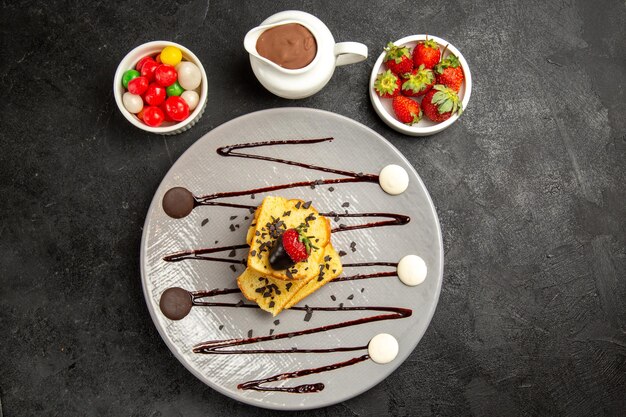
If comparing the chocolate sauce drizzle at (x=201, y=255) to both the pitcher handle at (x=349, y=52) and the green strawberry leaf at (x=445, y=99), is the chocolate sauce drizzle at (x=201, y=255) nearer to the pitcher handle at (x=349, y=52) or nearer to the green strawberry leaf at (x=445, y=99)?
the pitcher handle at (x=349, y=52)

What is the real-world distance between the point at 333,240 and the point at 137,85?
112cm

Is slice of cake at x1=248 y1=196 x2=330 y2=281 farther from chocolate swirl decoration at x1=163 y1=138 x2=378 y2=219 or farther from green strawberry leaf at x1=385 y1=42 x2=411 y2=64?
green strawberry leaf at x1=385 y1=42 x2=411 y2=64

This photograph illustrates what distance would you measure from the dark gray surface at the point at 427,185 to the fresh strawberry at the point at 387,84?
0.17 m

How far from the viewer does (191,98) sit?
2.52m

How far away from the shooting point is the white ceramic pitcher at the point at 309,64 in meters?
2.27

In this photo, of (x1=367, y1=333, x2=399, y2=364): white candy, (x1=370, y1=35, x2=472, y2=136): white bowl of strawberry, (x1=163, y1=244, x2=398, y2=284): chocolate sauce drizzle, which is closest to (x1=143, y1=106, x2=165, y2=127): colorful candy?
(x1=163, y1=244, x2=398, y2=284): chocolate sauce drizzle

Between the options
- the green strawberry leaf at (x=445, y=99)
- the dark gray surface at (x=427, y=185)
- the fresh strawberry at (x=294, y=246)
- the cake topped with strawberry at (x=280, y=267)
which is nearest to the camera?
the fresh strawberry at (x=294, y=246)

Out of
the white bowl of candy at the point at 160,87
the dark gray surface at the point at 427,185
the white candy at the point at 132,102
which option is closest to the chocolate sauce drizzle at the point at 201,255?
the dark gray surface at the point at 427,185

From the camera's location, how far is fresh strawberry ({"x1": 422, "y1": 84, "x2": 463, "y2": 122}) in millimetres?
2439

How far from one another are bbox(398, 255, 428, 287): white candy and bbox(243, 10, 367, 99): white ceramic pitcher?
0.87 m

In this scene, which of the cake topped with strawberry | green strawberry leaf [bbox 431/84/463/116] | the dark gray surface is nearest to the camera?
the cake topped with strawberry

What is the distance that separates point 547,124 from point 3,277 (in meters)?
2.76

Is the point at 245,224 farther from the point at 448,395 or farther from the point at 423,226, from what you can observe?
the point at 448,395

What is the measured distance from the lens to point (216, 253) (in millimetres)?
2521
